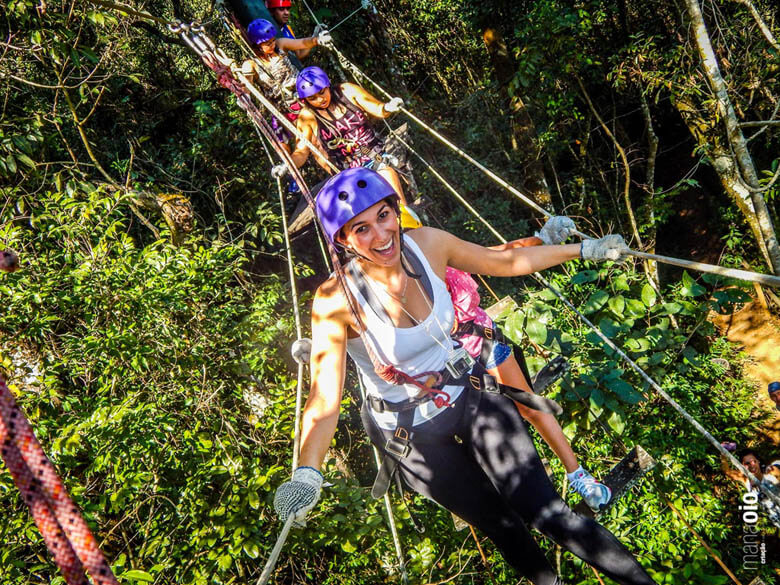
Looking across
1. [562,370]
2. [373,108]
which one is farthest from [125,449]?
[373,108]

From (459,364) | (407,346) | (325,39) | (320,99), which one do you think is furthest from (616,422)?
(325,39)

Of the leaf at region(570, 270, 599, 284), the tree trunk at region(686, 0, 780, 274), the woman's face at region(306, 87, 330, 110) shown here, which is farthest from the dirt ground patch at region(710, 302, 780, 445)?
the woman's face at region(306, 87, 330, 110)

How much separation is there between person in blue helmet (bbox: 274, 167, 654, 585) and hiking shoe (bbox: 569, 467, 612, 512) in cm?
38

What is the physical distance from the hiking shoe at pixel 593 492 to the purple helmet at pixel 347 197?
5.37 ft

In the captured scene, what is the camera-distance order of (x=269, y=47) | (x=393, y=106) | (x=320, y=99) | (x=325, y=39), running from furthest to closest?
(x=269, y=47)
(x=325, y=39)
(x=320, y=99)
(x=393, y=106)

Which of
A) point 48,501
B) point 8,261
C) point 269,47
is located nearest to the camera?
Answer: point 48,501

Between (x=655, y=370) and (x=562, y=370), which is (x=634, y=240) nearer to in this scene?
(x=655, y=370)

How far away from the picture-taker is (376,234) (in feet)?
6.62

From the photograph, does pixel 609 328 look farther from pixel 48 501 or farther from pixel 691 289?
pixel 48 501

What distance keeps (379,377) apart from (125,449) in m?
1.55

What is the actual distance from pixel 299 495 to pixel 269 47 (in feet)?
17.2

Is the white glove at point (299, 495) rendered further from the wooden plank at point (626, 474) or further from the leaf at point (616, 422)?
the leaf at point (616, 422)

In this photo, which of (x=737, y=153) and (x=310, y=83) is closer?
(x=310, y=83)

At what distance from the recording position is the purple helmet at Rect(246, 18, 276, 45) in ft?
18.0
